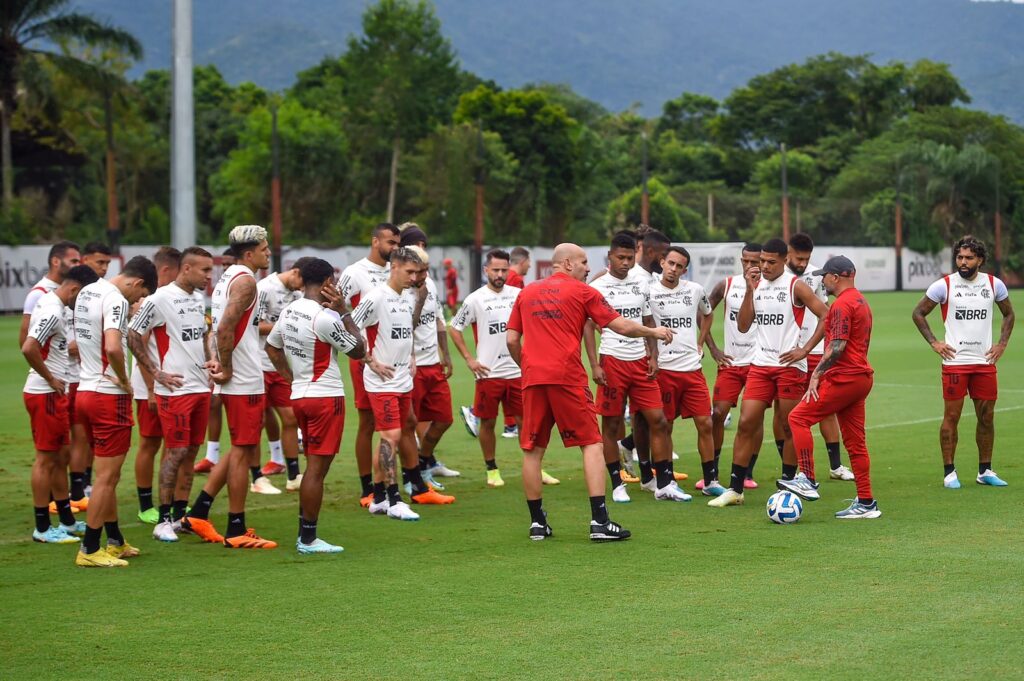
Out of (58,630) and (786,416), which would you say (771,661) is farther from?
(786,416)

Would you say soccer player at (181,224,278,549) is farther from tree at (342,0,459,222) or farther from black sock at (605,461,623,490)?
tree at (342,0,459,222)

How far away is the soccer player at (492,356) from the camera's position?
40.8ft

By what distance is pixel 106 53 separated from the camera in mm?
60719

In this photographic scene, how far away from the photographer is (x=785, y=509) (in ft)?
32.1

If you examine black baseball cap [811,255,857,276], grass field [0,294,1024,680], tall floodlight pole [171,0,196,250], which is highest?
tall floodlight pole [171,0,196,250]

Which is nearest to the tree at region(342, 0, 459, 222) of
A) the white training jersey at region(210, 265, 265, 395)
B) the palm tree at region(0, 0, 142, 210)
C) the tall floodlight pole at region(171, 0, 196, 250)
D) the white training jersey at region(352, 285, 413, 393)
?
the palm tree at region(0, 0, 142, 210)

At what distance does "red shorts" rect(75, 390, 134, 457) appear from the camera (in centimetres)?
899

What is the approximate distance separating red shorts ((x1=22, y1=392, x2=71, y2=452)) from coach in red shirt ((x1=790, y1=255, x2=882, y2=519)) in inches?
230

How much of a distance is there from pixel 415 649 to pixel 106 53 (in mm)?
59125

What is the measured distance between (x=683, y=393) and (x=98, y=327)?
522 centimetres

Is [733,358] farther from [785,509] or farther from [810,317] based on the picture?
[785,509]

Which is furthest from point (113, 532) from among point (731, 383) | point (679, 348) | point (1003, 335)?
point (1003, 335)

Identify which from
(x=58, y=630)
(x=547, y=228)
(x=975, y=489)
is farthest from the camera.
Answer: (x=547, y=228)

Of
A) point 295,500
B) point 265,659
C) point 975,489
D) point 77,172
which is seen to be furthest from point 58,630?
point 77,172
